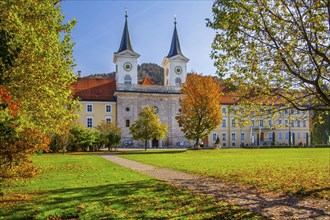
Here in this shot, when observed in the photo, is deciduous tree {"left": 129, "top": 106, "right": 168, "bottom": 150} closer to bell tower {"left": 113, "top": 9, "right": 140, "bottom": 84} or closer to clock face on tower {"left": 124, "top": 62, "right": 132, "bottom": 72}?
bell tower {"left": 113, "top": 9, "right": 140, "bottom": 84}

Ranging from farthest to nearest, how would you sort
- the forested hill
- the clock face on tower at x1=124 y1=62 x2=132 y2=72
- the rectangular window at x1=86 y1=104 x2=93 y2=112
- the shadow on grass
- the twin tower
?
the forested hill
the clock face on tower at x1=124 y1=62 x2=132 y2=72
the twin tower
the rectangular window at x1=86 y1=104 x2=93 y2=112
the shadow on grass

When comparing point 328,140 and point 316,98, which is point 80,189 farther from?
point 328,140

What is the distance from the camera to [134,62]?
211 feet

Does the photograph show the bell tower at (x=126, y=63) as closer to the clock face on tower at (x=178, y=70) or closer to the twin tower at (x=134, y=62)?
the twin tower at (x=134, y=62)

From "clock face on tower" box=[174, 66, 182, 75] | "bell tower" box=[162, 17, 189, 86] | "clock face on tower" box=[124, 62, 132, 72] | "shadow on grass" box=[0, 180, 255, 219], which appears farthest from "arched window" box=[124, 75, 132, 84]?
"shadow on grass" box=[0, 180, 255, 219]

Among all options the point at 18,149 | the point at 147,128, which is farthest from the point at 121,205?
the point at 147,128

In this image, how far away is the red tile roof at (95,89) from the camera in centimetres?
6124

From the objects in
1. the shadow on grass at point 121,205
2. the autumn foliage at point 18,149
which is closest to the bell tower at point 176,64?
the shadow on grass at point 121,205

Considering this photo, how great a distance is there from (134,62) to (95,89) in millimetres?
9026

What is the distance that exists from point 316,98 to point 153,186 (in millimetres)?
6665

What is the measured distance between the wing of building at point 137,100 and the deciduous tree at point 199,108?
15.2 meters

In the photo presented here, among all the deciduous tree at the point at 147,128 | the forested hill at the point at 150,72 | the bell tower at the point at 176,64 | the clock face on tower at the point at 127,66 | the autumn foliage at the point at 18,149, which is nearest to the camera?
the autumn foliage at the point at 18,149

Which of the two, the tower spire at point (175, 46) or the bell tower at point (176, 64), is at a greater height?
the tower spire at point (175, 46)

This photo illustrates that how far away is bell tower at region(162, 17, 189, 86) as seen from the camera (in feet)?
219
